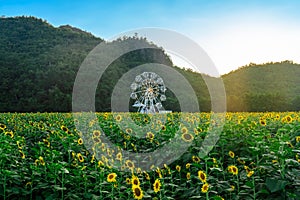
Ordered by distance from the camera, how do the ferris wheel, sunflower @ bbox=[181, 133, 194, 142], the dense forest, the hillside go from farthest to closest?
the dense forest < the hillside < the ferris wheel < sunflower @ bbox=[181, 133, 194, 142]

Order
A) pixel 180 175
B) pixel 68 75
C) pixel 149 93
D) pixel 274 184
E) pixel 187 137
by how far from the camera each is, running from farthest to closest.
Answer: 1. pixel 68 75
2. pixel 149 93
3. pixel 187 137
4. pixel 180 175
5. pixel 274 184

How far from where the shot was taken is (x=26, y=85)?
2480 cm

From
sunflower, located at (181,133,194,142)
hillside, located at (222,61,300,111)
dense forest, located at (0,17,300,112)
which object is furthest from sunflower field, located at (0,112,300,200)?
hillside, located at (222,61,300,111)

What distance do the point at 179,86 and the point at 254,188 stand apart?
2095 cm

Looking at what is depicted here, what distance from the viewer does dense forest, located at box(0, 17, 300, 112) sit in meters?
22.3

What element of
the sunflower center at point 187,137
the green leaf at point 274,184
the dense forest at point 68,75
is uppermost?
the dense forest at point 68,75

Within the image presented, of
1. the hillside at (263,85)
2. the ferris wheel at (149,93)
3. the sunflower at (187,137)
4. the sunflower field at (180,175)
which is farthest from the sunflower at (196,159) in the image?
the hillside at (263,85)

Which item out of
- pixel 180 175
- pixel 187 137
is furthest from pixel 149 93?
pixel 180 175

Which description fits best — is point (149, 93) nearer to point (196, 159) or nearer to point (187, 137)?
point (187, 137)

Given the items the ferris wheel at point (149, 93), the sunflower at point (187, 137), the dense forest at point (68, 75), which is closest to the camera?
the sunflower at point (187, 137)

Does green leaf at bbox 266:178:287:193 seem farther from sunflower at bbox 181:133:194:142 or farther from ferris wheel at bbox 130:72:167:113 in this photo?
ferris wheel at bbox 130:72:167:113

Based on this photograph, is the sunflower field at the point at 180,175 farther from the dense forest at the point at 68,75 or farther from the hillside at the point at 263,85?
the hillside at the point at 263,85

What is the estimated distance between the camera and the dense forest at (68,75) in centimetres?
2227

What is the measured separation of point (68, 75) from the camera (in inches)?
1019
